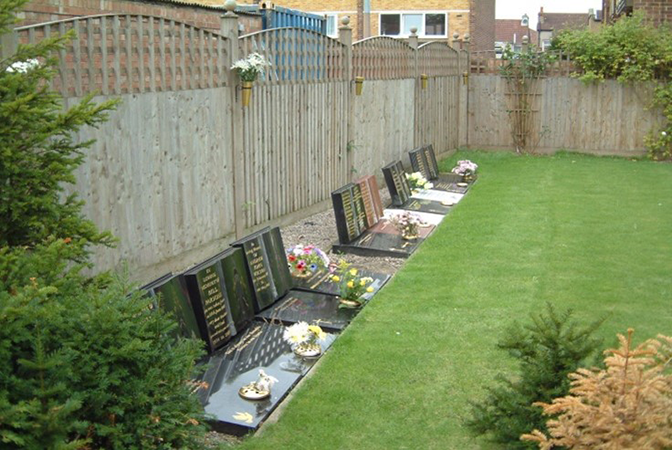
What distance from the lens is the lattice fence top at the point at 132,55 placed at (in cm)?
646

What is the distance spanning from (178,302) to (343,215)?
14.1 feet

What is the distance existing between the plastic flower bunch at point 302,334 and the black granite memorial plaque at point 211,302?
1.68 feet

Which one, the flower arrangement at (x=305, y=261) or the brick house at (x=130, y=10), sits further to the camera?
the brick house at (x=130, y=10)

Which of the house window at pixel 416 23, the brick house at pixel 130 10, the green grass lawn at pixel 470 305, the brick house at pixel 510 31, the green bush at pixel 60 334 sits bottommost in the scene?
the green grass lawn at pixel 470 305

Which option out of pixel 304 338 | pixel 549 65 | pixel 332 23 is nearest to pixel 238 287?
pixel 304 338

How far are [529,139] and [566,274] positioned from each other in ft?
40.4

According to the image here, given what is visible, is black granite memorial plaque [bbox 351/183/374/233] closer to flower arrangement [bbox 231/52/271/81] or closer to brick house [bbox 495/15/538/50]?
flower arrangement [bbox 231/52/271/81]

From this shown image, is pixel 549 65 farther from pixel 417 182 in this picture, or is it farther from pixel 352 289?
pixel 352 289

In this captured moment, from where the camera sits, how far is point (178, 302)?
20.0 ft

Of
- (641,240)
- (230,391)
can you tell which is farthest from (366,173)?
(230,391)

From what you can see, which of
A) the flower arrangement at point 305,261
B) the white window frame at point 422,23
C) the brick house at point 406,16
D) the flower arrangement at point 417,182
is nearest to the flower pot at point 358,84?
the flower arrangement at point 417,182

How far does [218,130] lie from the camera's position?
893 cm

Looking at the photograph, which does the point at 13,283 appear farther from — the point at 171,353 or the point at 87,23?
the point at 87,23

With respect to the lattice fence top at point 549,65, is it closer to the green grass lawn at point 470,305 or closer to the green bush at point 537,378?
the green grass lawn at point 470,305
